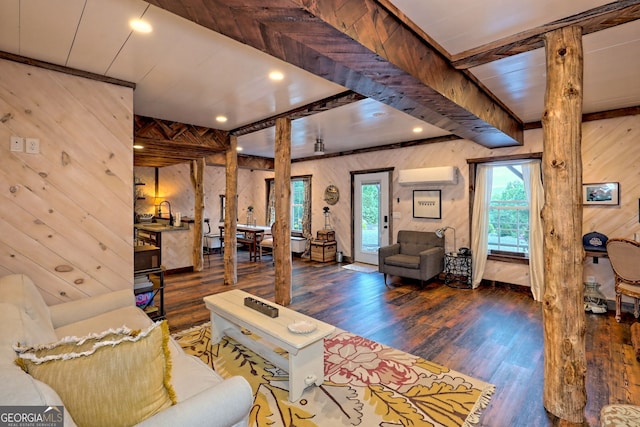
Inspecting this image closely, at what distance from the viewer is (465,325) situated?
3529mm

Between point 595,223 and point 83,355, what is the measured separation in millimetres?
5705

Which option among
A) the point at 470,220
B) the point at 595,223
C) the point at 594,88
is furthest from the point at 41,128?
the point at 595,223

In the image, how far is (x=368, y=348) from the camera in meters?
2.95

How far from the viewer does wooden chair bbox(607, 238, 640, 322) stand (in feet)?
10.9

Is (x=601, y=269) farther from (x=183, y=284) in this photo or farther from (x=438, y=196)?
(x=183, y=284)

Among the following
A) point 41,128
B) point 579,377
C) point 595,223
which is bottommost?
point 579,377

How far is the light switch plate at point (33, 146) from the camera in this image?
253cm

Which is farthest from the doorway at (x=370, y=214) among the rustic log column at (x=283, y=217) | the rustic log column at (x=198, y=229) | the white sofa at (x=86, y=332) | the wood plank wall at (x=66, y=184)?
the white sofa at (x=86, y=332)

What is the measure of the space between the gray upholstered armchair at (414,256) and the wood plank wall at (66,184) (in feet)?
12.9

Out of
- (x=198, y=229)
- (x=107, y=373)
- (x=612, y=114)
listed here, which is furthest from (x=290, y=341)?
(x=612, y=114)

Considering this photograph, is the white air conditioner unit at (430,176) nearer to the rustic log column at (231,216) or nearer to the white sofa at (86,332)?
the rustic log column at (231,216)

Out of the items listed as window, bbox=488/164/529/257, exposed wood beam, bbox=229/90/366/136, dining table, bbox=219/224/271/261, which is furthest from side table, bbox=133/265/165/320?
window, bbox=488/164/529/257

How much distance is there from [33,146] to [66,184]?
1.25 ft

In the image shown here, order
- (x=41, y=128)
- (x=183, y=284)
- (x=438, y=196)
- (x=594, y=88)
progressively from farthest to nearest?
(x=438, y=196), (x=183, y=284), (x=594, y=88), (x=41, y=128)
